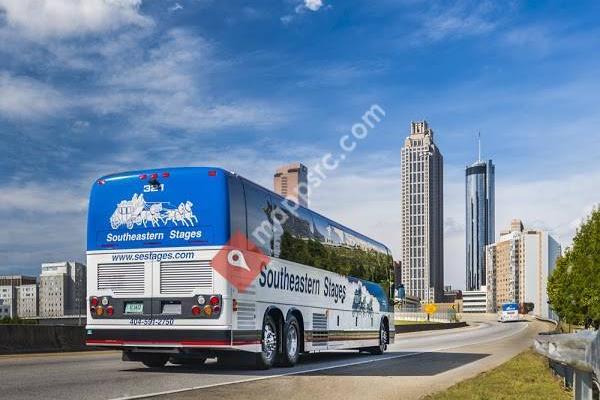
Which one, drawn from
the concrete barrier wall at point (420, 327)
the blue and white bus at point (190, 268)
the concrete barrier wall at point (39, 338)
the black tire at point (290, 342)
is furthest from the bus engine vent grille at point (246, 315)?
the concrete barrier wall at point (420, 327)

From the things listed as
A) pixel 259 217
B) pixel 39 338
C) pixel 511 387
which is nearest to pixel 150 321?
pixel 259 217

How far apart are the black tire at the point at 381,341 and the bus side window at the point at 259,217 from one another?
372 inches

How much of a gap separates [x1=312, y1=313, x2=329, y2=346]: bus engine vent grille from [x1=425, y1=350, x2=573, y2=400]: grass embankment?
4184 mm

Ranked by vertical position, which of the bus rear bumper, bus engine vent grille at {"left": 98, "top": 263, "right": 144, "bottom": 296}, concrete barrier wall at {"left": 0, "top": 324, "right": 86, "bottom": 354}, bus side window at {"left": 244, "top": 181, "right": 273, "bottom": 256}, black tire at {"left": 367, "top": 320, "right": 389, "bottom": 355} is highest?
bus side window at {"left": 244, "top": 181, "right": 273, "bottom": 256}

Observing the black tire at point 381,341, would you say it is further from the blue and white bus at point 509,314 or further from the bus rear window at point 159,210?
the blue and white bus at point 509,314

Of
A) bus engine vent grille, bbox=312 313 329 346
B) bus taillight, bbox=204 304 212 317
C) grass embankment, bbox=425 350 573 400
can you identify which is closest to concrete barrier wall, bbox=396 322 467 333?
bus engine vent grille, bbox=312 313 329 346

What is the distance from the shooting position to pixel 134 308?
1440 cm

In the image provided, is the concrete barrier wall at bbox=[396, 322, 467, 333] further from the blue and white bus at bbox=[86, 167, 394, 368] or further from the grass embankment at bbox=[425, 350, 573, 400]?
the blue and white bus at bbox=[86, 167, 394, 368]

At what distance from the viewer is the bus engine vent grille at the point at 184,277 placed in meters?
13.9

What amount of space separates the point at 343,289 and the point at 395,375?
5548 mm

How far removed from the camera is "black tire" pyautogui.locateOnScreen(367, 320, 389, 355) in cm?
2392

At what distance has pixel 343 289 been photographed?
20344 mm

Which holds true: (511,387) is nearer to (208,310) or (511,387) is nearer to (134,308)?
(208,310)

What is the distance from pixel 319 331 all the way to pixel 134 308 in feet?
17.7
